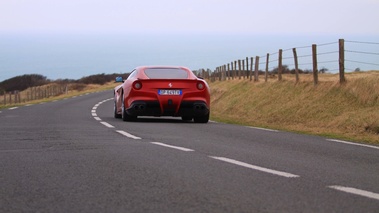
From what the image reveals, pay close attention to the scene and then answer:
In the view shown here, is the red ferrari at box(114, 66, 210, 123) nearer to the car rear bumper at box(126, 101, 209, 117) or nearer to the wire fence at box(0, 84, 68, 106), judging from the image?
the car rear bumper at box(126, 101, 209, 117)

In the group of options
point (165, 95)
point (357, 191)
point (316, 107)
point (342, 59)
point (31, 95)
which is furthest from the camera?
point (31, 95)

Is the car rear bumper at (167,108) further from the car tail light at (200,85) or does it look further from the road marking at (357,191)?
the road marking at (357,191)

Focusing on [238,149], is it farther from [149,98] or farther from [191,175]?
[149,98]

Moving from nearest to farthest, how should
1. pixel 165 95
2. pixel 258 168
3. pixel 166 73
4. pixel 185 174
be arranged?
pixel 185 174, pixel 258 168, pixel 165 95, pixel 166 73

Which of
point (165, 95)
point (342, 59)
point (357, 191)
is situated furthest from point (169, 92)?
point (357, 191)

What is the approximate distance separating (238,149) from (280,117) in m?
12.9

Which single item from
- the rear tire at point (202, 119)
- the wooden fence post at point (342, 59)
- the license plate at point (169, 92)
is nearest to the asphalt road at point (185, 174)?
the license plate at point (169, 92)

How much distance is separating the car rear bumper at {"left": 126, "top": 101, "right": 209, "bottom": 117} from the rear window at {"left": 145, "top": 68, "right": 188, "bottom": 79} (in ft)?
2.25

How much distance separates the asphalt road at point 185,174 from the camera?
18.4 feet

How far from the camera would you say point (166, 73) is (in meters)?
16.7

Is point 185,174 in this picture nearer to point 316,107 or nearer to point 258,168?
point 258,168

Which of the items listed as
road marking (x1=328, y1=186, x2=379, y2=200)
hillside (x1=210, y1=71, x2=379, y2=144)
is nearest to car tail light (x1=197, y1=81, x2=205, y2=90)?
hillside (x1=210, y1=71, x2=379, y2=144)

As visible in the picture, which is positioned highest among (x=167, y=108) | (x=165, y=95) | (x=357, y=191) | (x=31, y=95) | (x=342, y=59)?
(x=342, y=59)

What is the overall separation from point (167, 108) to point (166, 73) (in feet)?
3.06
